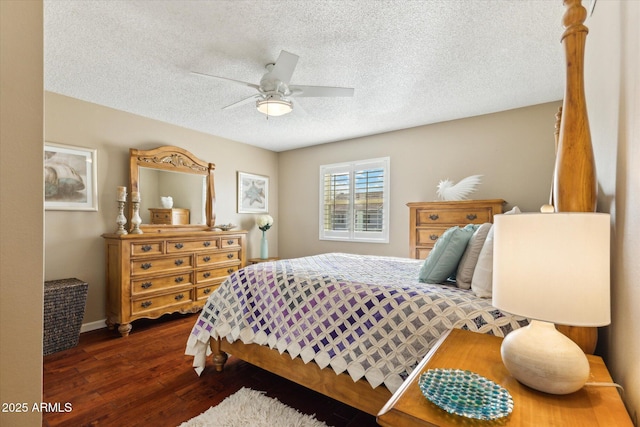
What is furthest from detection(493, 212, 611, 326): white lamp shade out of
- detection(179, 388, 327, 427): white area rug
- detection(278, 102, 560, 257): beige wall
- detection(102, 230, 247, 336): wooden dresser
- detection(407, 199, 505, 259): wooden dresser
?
detection(102, 230, 247, 336): wooden dresser

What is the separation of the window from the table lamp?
11.3ft

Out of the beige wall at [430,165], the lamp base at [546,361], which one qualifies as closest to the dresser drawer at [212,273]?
the beige wall at [430,165]

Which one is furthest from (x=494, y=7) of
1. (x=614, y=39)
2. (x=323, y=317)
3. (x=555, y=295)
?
(x=323, y=317)

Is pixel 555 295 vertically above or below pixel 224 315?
above

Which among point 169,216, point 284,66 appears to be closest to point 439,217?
point 284,66

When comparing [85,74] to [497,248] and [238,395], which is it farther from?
[497,248]

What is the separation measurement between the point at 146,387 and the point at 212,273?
186 centimetres

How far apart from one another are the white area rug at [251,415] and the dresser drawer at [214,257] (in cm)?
212

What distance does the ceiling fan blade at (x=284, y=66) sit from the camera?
196 cm

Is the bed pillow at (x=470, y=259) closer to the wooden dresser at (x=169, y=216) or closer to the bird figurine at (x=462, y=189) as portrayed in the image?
the bird figurine at (x=462, y=189)

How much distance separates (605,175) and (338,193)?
3795 millimetres

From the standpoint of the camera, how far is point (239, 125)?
3.93 m

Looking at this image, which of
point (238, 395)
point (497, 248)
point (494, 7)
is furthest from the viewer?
point (238, 395)

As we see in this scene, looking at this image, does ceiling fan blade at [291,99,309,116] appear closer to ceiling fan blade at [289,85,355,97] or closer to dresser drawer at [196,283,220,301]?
ceiling fan blade at [289,85,355,97]
